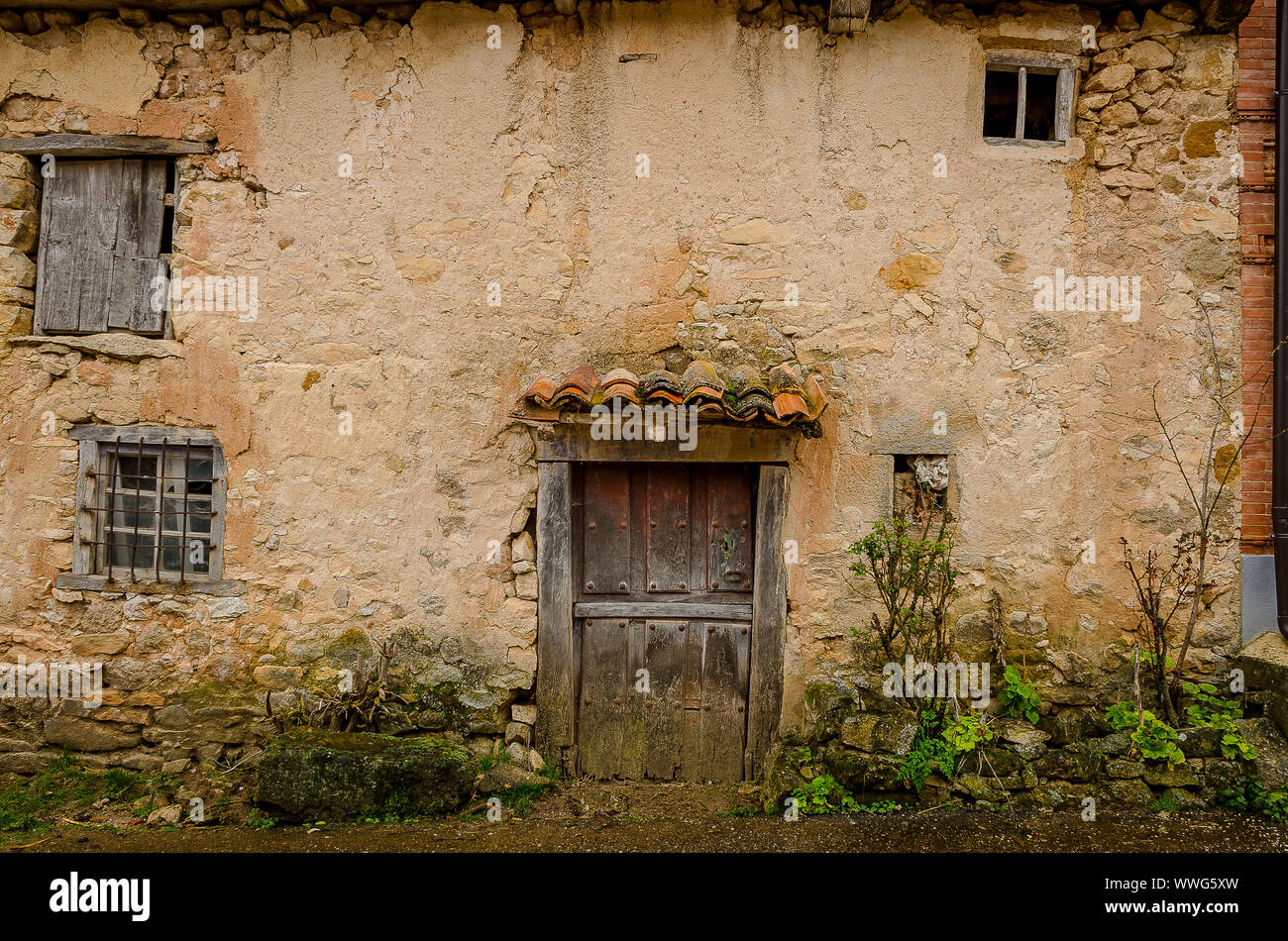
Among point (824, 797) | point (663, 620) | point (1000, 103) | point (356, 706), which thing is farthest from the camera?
point (1000, 103)

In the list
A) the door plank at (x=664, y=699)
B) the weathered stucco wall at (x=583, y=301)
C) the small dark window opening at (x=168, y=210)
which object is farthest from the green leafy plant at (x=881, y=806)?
the small dark window opening at (x=168, y=210)

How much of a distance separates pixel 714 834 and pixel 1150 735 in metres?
2.47

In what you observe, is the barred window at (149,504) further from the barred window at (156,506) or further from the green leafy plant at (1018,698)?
the green leafy plant at (1018,698)

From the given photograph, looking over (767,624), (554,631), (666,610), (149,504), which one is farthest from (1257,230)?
(149,504)

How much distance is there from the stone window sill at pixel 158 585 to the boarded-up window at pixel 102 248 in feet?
4.87

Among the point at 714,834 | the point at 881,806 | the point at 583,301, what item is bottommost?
the point at 714,834

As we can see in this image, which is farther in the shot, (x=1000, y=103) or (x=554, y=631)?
(x=1000, y=103)

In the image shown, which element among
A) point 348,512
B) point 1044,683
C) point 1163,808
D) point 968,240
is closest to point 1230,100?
point 968,240

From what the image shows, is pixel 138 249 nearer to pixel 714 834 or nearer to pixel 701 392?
pixel 701 392

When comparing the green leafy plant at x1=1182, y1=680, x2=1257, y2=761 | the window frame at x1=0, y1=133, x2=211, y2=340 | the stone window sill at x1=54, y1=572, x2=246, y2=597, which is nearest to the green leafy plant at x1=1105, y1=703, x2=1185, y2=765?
the green leafy plant at x1=1182, y1=680, x2=1257, y2=761

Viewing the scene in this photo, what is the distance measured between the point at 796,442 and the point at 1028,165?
7.04 ft

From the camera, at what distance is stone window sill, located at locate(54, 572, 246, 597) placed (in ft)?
14.6

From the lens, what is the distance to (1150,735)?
411cm

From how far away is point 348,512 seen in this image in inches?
175
